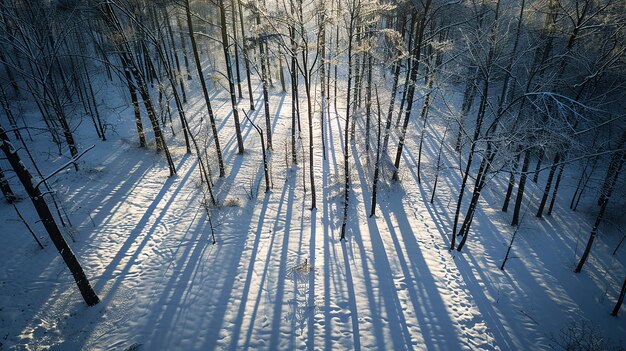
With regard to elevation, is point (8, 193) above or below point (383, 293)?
above

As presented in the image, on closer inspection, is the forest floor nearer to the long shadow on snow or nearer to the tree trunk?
the long shadow on snow

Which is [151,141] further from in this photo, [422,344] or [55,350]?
[422,344]

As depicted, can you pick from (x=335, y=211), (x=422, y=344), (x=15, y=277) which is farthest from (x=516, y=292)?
(x=15, y=277)

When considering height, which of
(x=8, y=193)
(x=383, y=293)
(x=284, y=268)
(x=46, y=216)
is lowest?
(x=383, y=293)

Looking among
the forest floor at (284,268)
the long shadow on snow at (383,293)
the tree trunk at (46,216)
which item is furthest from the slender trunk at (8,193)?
the long shadow on snow at (383,293)

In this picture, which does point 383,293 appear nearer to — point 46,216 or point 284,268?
point 284,268

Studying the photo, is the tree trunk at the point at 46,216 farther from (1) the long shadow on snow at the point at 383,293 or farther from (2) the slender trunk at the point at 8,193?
(1) the long shadow on snow at the point at 383,293

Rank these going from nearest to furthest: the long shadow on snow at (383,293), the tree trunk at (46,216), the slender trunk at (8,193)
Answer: the tree trunk at (46,216) < the long shadow on snow at (383,293) < the slender trunk at (8,193)

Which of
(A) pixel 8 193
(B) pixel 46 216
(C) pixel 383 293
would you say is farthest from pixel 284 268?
(A) pixel 8 193
